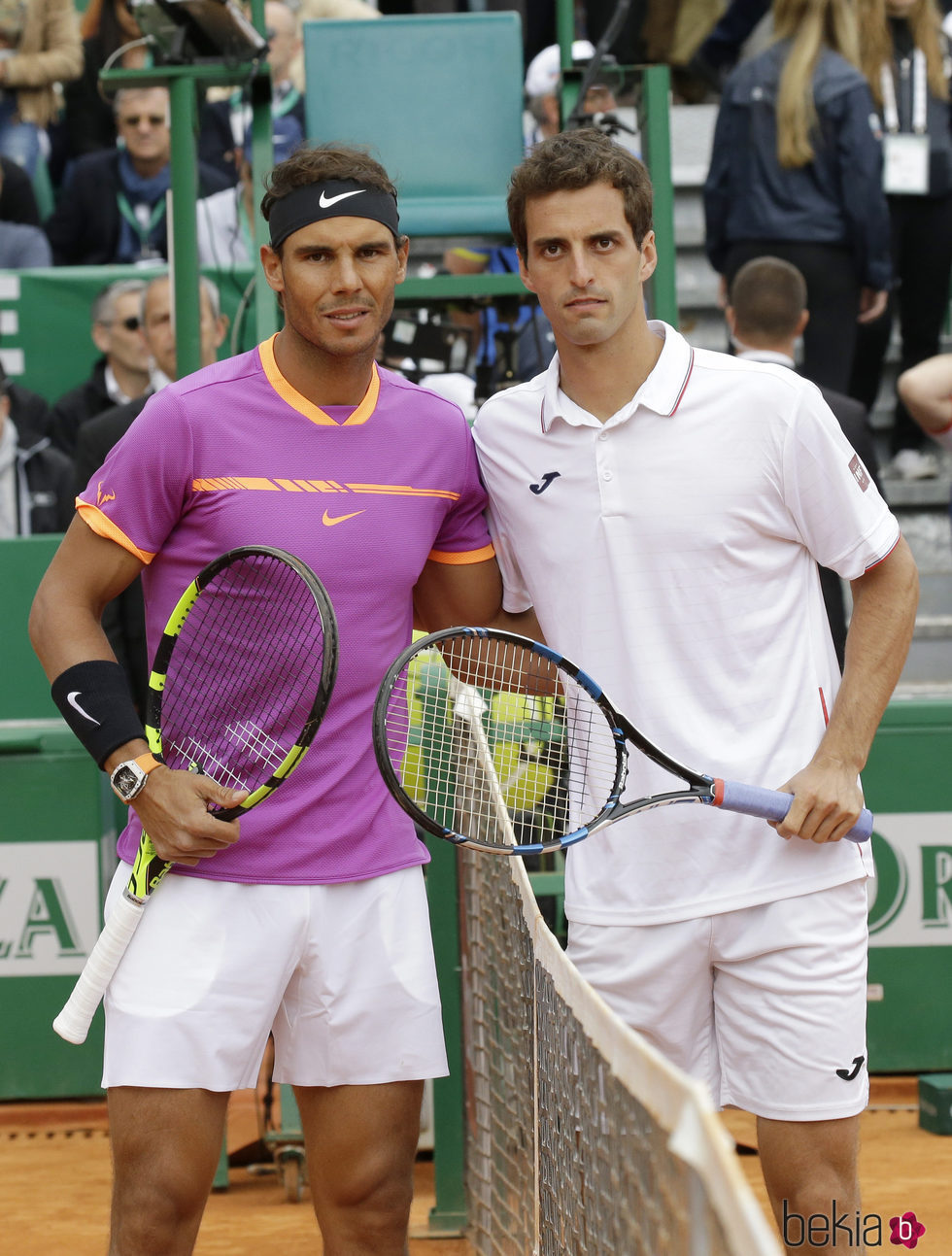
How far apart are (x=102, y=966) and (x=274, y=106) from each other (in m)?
5.83

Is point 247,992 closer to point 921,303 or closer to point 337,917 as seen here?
point 337,917

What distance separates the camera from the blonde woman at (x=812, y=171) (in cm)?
609

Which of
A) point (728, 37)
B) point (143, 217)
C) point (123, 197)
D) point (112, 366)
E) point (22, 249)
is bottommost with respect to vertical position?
point (112, 366)

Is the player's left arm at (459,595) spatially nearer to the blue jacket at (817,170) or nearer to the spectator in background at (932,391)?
the spectator in background at (932,391)

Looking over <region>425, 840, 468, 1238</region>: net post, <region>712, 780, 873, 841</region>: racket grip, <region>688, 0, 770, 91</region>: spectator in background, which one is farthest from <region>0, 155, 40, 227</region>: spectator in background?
<region>712, 780, 873, 841</region>: racket grip

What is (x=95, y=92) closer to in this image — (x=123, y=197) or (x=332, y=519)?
(x=123, y=197)

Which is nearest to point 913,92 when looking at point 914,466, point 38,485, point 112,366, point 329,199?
point 914,466

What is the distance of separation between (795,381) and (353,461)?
77 cm

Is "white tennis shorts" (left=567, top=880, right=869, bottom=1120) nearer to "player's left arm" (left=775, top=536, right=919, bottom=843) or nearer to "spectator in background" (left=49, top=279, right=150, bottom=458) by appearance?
"player's left arm" (left=775, top=536, right=919, bottom=843)

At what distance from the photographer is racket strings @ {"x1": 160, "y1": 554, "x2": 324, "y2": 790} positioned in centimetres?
277

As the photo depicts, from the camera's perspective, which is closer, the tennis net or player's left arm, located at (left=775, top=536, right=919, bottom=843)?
the tennis net

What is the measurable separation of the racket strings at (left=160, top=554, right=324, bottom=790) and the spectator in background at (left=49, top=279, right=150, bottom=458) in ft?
13.1

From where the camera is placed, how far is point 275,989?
273 centimetres

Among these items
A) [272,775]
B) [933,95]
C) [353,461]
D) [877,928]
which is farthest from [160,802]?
[933,95]
